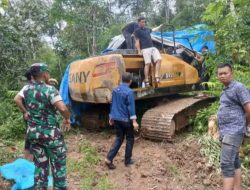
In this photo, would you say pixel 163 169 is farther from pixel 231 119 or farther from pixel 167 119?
pixel 231 119

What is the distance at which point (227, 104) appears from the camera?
4.39m

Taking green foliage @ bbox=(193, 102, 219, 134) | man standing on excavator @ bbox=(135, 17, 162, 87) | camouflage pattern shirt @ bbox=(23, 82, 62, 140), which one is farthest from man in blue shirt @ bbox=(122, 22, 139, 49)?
camouflage pattern shirt @ bbox=(23, 82, 62, 140)

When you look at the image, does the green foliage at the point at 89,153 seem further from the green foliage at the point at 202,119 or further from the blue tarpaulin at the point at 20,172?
the green foliage at the point at 202,119

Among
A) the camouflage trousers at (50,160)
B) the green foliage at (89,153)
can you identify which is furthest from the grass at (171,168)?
the camouflage trousers at (50,160)

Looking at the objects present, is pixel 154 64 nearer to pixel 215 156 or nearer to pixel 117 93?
pixel 117 93

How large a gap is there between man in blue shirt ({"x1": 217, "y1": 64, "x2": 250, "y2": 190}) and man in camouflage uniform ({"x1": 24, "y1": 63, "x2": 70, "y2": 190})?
191 centimetres

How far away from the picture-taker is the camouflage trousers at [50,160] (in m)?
4.50

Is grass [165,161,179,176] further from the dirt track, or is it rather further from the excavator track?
the excavator track

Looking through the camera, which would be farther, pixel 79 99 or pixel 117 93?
pixel 79 99

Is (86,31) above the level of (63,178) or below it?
above

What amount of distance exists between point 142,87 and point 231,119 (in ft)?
11.6

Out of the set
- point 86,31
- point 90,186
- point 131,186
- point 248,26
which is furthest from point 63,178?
point 86,31

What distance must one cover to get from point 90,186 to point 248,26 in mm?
5296

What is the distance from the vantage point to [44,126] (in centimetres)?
443
